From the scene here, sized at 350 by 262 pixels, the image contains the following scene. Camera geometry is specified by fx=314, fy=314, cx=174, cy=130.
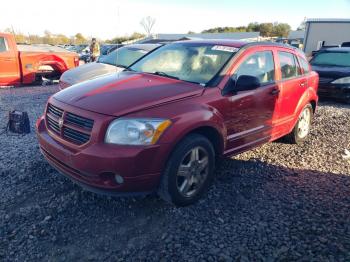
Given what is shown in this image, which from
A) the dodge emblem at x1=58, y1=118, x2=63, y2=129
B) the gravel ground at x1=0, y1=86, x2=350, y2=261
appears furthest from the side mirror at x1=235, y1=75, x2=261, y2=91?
the dodge emblem at x1=58, y1=118, x2=63, y2=129

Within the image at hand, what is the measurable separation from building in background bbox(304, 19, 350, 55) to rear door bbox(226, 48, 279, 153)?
2992 centimetres

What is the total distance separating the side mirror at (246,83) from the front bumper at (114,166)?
125 centimetres

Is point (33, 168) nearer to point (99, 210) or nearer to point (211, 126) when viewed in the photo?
point (99, 210)

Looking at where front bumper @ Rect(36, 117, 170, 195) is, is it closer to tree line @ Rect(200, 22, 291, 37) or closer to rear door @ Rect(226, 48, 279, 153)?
rear door @ Rect(226, 48, 279, 153)

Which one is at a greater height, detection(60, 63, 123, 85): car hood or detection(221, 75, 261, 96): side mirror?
detection(221, 75, 261, 96): side mirror

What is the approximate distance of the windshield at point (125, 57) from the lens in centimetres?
835

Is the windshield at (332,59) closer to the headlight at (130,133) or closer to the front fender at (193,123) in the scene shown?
the front fender at (193,123)

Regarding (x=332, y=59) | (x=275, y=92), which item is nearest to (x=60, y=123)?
(x=275, y=92)

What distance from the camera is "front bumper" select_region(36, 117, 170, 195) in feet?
9.21

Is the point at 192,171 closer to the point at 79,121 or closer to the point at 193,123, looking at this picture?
the point at 193,123

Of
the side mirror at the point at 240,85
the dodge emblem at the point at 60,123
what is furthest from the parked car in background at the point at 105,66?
the dodge emblem at the point at 60,123

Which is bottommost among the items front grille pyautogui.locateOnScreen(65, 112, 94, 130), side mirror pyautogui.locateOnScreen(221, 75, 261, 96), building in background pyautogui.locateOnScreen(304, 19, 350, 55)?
front grille pyautogui.locateOnScreen(65, 112, 94, 130)

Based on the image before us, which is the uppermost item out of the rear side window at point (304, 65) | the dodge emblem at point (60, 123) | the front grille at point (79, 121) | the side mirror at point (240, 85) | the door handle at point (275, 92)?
the rear side window at point (304, 65)

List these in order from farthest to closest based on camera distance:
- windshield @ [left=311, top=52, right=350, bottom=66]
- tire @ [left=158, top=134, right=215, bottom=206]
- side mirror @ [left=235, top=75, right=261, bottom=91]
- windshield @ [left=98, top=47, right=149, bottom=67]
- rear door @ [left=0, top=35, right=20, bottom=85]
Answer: windshield @ [left=311, top=52, right=350, bottom=66], rear door @ [left=0, top=35, right=20, bottom=85], windshield @ [left=98, top=47, right=149, bottom=67], side mirror @ [left=235, top=75, right=261, bottom=91], tire @ [left=158, top=134, right=215, bottom=206]
